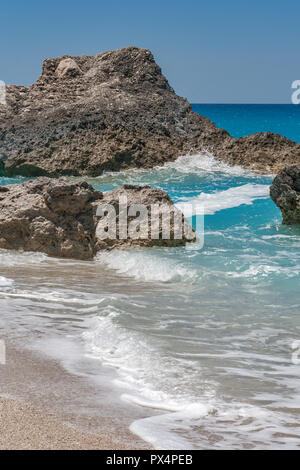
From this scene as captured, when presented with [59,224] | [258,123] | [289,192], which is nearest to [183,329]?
[59,224]

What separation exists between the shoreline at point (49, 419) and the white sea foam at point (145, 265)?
2.81 m

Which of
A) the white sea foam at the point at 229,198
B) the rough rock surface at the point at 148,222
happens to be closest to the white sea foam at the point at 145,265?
the rough rock surface at the point at 148,222

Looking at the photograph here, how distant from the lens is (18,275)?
6277 millimetres

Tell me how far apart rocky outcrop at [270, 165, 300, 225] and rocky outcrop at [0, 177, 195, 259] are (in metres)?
2.51

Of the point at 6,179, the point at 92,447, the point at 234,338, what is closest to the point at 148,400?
the point at 92,447

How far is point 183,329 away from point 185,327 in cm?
6

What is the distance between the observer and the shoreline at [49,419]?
272 centimetres

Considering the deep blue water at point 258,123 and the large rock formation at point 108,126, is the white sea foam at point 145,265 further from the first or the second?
the deep blue water at point 258,123

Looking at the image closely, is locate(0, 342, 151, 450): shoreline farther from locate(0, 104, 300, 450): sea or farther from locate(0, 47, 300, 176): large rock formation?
locate(0, 47, 300, 176): large rock formation

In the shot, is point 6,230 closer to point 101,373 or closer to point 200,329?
point 200,329

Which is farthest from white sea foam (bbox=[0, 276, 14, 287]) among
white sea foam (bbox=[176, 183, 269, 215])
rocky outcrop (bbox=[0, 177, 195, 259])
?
white sea foam (bbox=[176, 183, 269, 215])

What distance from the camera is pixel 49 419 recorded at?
9.78ft

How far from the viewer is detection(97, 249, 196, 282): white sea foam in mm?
6465
